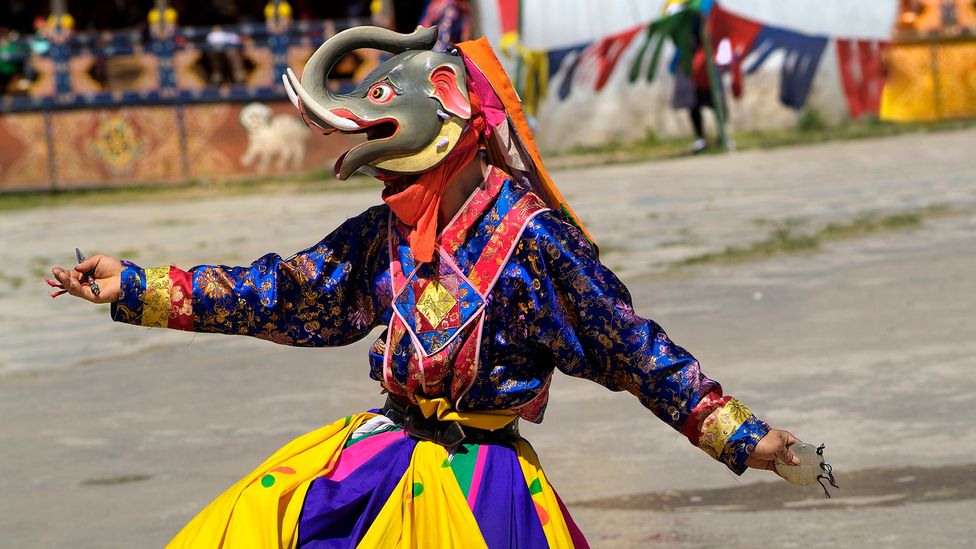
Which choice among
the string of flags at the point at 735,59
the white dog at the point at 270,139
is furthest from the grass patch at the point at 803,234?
the white dog at the point at 270,139

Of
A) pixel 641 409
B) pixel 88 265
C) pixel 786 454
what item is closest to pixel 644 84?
pixel 641 409

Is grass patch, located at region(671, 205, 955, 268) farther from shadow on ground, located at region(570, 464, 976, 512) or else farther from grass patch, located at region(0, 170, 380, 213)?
grass patch, located at region(0, 170, 380, 213)

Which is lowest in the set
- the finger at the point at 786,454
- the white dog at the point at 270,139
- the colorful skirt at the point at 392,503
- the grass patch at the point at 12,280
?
the white dog at the point at 270,139

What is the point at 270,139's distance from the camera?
17.0 m

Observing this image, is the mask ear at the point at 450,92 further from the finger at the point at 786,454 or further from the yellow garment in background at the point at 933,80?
the yellow garment in background at the point at 933,80

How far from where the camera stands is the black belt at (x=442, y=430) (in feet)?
10.0

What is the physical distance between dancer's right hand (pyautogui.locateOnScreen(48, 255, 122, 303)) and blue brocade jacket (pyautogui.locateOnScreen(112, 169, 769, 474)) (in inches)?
0.9

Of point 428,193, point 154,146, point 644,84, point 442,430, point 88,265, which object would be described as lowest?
point 154,146

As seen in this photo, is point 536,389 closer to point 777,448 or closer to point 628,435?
point 777,448

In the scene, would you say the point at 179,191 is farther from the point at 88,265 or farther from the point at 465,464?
the point at 465,464

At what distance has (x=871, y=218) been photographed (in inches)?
421

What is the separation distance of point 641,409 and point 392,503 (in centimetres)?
338

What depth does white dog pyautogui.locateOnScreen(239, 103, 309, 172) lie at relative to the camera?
1706 centimetres

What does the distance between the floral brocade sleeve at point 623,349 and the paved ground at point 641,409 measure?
169cm
